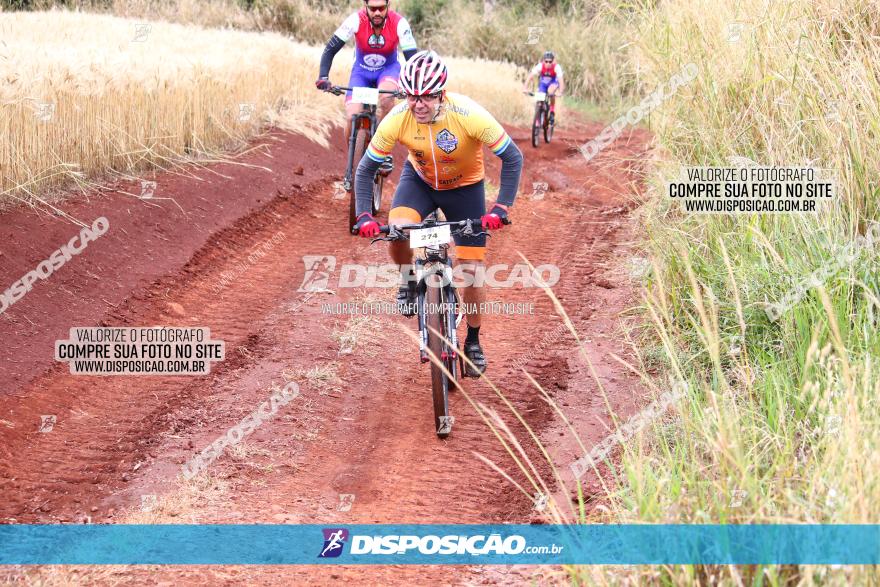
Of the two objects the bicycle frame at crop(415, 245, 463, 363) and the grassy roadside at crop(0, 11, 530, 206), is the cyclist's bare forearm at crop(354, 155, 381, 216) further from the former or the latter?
the grassy roadside at crop(0, 11, 530, 206)

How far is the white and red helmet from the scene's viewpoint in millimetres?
5660

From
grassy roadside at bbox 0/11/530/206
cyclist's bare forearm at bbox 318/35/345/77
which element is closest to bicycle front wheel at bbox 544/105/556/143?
grassy roadside at bbox 0/11/530/206

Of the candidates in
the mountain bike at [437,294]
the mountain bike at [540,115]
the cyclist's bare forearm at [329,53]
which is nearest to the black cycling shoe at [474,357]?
the mountain bike at [437,294]

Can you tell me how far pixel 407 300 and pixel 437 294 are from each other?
2.48 feet

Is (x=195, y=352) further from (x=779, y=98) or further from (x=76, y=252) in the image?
(x=779, y=98)

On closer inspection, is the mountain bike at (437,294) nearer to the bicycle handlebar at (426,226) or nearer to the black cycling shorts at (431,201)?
the bicycle handlebar at (426,226)

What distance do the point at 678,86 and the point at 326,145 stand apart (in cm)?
703

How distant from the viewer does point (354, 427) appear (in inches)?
238

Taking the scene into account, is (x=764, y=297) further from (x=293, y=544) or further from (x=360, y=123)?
(x=360, y=123)

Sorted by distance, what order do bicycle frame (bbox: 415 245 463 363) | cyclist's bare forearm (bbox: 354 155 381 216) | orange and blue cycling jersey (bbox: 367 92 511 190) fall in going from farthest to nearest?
cyclist's bare forearm (bbox: 354 155 381 216) → orange and blue cycling jersey (bbox: 367 92 511 190) → bicycle frame (bbox: 415 245 463 363)

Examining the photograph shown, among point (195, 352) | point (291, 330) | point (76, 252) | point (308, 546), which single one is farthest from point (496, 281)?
point (308, 546)

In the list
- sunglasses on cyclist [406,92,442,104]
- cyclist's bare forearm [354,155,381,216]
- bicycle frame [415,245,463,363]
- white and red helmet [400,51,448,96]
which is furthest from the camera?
cyclist's bare forearm [354,155,381,216]

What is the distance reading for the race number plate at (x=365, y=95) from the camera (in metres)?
9.23

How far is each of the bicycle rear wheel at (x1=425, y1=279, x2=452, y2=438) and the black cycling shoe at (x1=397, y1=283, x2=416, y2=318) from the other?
1.85ft
